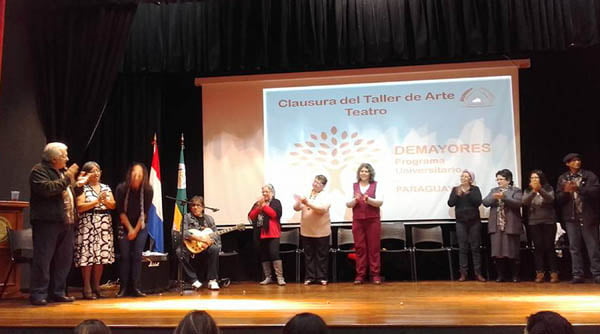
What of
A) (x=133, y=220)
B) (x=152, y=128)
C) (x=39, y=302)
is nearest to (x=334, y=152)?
(x=152, y=128)

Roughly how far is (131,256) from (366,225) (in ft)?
9.26

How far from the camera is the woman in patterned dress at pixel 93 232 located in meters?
5.75

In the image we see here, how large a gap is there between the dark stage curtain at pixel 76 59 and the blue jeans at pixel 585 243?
18.7 feet

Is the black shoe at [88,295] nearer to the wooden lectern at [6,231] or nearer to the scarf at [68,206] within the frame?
the scarf at [68,206]

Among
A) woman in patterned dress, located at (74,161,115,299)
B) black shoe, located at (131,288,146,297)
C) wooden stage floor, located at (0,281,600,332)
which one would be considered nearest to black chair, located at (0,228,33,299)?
wooden stage floor, located at (0,281,600,332)

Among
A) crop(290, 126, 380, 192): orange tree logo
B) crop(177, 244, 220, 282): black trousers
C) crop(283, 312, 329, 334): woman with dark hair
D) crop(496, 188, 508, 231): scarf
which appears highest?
crop(290, 126, 380, 192): orange tree logo

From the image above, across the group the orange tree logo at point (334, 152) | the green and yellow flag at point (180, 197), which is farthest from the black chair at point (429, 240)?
the green and yellow flag at point (180, 197)

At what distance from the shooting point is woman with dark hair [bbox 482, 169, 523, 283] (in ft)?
23.3

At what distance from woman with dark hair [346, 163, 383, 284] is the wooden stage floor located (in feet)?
1.01

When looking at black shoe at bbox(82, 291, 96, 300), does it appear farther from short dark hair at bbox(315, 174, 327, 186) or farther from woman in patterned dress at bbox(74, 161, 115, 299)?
short dark hair at bbox(315, 174, 327, 186)

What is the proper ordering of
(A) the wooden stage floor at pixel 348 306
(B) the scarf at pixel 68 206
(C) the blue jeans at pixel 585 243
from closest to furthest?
(A) the wooden stage floor at pixel 348 306 < (B) the scarf at pixel 68 206 < (C) the blue jeans at pixel 585 243

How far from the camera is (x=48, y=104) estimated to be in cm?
709

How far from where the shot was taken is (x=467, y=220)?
291 inches

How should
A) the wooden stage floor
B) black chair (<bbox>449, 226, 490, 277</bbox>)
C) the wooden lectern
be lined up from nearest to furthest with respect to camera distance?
the wooden stage floor → the wooden lectern → black chair (<bbox>449, 226, 490, 277</bbox>)
